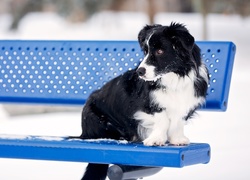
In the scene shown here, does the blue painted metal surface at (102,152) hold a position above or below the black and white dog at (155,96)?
below

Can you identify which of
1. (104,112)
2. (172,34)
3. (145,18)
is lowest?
(145,18)

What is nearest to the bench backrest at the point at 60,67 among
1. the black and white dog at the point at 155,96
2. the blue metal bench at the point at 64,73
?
the blue metal bench at the point at 64,73

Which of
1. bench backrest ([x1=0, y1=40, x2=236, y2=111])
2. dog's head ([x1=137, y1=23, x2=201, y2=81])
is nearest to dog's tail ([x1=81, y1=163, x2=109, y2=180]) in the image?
dog's head ([x1=137, y1=23, x2=201, y2=81])

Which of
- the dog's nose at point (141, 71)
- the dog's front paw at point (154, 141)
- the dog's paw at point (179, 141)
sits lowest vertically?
the dog's paw at point (179, 141)

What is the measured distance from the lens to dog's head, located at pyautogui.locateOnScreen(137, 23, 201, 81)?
13.5 ft

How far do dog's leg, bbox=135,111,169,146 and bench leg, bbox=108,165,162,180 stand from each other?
22 centimetres

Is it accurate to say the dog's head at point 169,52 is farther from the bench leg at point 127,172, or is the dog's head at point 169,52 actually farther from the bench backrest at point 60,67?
the bench backrest at point 60,67

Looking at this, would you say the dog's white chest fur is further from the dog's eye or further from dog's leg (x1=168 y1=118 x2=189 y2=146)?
the dog's eye

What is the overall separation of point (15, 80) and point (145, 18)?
13.4m

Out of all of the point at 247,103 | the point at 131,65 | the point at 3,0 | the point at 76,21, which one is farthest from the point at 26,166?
Result: the point at 3,0

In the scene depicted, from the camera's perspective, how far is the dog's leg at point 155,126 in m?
4.20

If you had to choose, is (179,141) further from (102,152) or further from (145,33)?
(145,33)

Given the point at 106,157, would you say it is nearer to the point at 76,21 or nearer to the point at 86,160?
the point at 86,160

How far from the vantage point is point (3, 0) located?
2127cm
